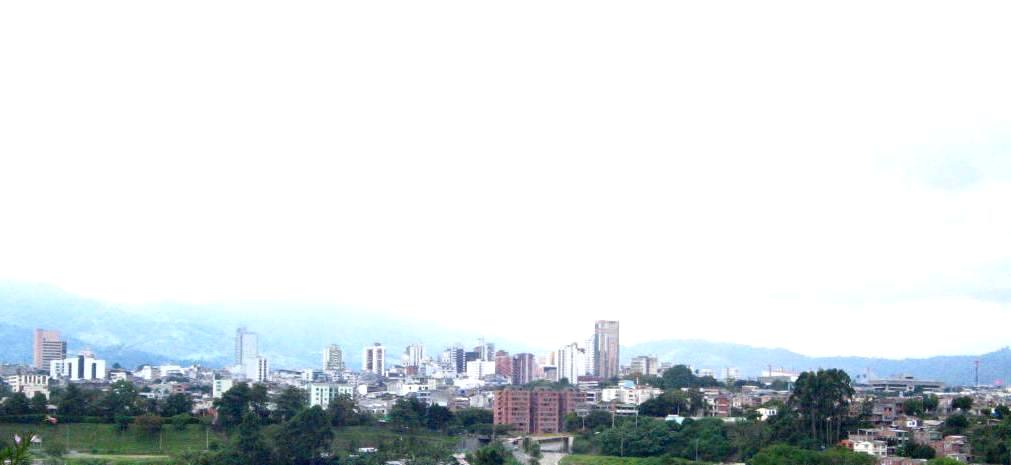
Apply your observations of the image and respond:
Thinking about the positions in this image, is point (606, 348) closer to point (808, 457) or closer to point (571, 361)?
point (571, 361)

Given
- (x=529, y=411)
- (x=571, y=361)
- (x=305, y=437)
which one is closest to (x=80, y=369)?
(x=571, y=361)

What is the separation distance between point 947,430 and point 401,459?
10207 millimetres

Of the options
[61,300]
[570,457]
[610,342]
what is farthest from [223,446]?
[61,300]

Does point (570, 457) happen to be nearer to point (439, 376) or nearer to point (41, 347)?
point (439, 376)

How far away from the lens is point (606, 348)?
58969 millimetres

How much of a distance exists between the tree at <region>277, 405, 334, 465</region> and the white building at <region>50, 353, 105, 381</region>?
28.5 m

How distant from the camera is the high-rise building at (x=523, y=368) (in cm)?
5491

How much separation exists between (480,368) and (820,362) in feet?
183

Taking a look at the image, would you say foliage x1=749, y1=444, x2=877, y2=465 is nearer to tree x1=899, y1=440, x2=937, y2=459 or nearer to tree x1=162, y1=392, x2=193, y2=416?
tree x1=899, y1=440, x2=937, y2=459

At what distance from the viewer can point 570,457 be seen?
2338 cm

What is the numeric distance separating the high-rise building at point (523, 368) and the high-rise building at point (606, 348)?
3.33 metres

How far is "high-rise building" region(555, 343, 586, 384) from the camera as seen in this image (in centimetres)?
5788

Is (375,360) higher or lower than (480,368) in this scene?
higher

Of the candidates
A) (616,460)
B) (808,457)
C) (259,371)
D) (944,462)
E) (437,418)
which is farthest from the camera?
(259,371)
